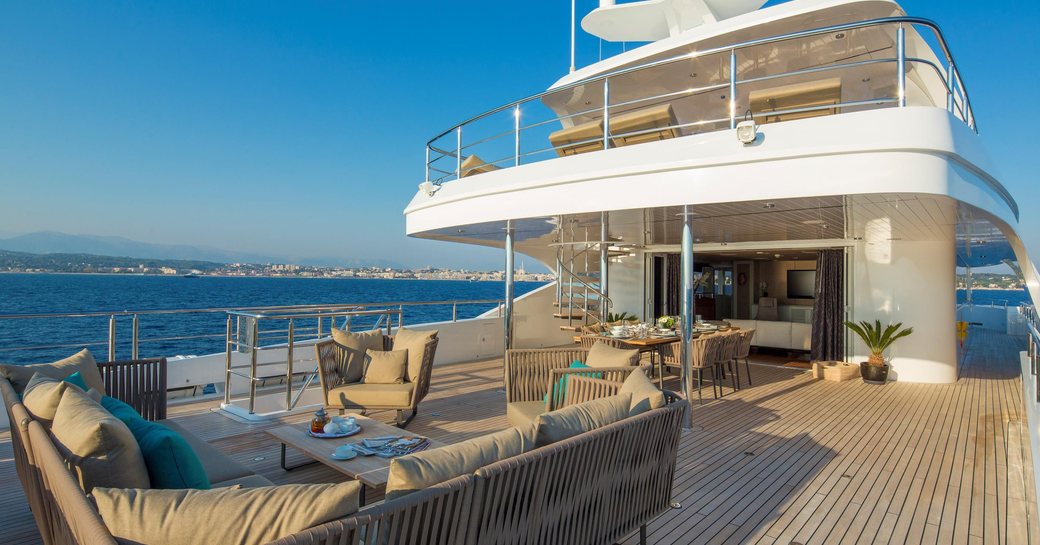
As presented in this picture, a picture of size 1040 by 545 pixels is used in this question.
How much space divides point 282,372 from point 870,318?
885cm

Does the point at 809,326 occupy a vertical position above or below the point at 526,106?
below

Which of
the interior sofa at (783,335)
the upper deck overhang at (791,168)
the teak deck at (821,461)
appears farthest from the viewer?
the interior sofa at (783,335)

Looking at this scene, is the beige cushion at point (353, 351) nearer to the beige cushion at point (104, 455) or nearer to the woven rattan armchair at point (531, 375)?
the woven rattan armchair at point (531, 375)

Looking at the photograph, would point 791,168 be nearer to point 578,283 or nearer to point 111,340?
point 111,340

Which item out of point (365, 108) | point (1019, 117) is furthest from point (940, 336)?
point (365, 108)

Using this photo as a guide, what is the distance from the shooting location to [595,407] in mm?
2465

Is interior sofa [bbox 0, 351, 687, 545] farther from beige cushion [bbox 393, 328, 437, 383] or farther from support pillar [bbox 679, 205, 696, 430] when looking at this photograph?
beige cushion [bbox 393, 328, 437, 383]

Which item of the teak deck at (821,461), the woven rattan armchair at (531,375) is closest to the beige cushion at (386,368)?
the teak deck at (821,461)

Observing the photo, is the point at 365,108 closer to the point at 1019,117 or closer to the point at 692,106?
the point at 692,106

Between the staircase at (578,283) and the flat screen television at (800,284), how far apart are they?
15.4ft

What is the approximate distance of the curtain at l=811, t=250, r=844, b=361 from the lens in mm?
8438

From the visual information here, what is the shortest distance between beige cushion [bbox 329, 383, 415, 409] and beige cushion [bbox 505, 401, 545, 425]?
43.8 inches

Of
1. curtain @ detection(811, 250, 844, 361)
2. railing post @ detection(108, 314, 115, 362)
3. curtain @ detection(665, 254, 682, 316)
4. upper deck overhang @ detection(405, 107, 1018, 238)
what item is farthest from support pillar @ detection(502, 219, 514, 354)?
curtain @ detection(811, 250, 844, 361)

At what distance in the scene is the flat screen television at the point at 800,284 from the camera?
12.1 metres
